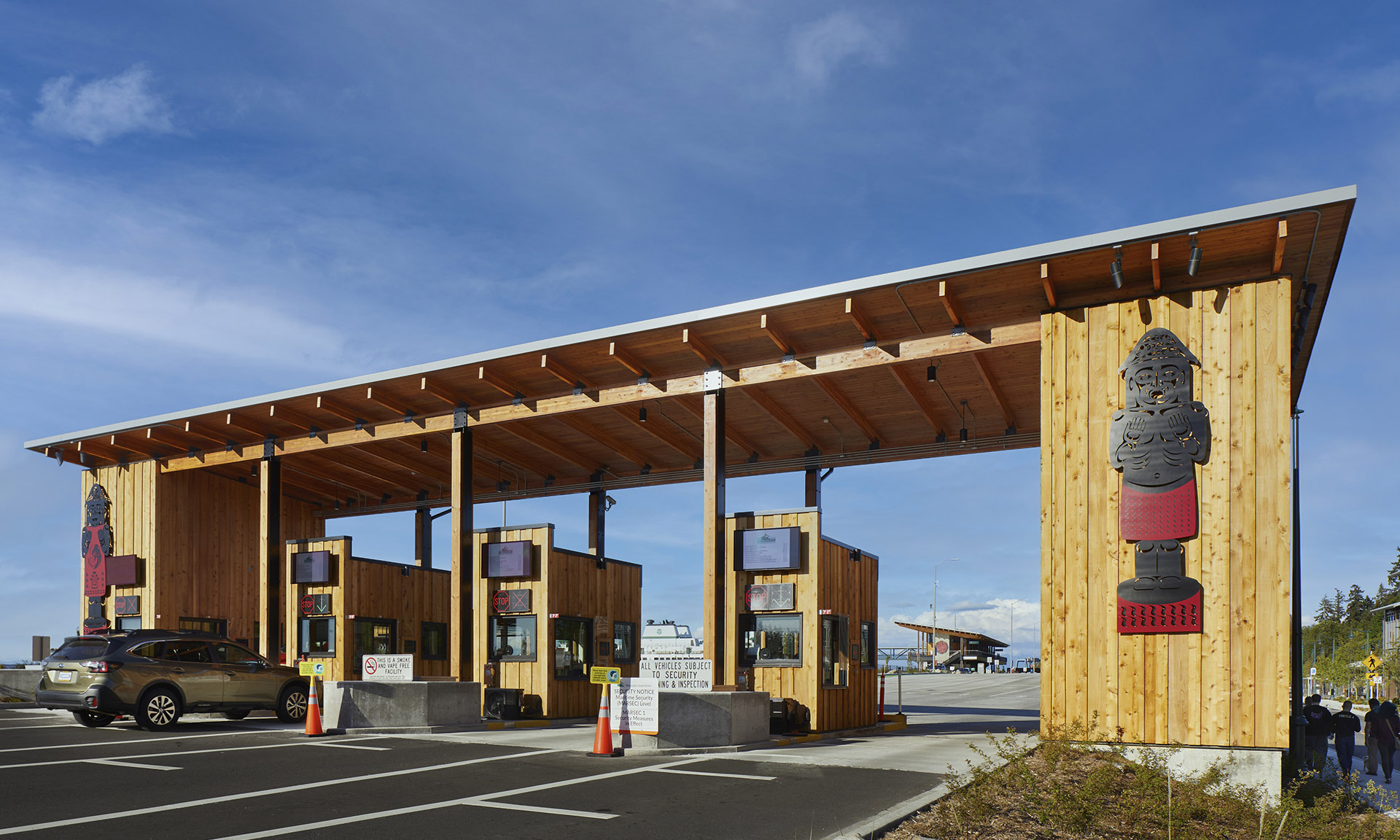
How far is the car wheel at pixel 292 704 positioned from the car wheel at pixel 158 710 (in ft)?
6.84

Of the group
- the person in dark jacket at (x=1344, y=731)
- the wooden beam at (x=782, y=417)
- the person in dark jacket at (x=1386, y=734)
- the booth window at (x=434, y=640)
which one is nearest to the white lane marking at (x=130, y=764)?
the wooden beam at (x=782, y=417)

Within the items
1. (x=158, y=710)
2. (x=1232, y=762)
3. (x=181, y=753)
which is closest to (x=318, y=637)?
(x=158, y=710)

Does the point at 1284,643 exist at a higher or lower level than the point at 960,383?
lower

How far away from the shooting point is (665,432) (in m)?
23.2

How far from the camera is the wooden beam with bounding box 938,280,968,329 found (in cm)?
1512

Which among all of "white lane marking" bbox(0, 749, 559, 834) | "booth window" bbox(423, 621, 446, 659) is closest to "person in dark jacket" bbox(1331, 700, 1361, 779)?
"white lane marking" bbox(0, 749, 559, 834)

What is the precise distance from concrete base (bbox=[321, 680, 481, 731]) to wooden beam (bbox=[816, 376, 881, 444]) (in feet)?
28.0

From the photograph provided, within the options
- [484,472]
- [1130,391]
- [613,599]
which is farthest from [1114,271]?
[484,472]

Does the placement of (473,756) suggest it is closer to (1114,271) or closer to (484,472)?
(1114,271)

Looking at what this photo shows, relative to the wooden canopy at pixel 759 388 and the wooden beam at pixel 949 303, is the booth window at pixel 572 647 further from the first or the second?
the wooden beam at pixel 949 303

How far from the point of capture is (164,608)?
25.6 meters

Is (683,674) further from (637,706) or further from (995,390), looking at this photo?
(995,390)

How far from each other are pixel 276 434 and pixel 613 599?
8858mm

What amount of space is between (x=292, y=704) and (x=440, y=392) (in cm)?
645
